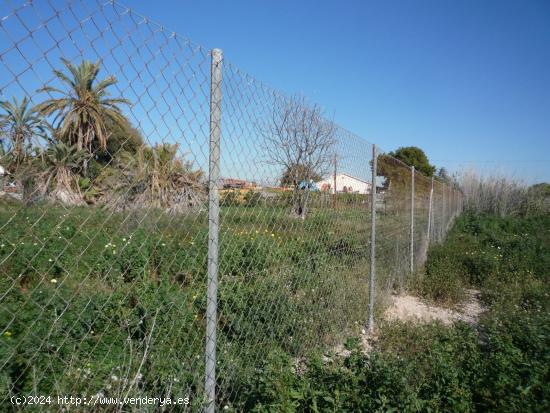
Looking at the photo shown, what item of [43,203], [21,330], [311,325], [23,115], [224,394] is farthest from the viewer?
[311,325]

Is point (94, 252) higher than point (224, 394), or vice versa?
point (94, 252)

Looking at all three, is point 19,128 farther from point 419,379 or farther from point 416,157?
point 416,157

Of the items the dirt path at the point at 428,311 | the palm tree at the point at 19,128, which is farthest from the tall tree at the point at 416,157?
the palm tree at the point at 19,128

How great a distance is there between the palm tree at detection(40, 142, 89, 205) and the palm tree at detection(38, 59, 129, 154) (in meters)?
0.03

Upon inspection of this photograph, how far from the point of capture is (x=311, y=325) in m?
3.71

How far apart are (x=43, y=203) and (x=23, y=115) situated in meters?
0.30

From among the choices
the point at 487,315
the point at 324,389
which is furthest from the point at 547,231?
the point at 324,389

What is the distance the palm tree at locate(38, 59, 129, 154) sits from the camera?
1.26m

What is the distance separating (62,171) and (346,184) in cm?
333

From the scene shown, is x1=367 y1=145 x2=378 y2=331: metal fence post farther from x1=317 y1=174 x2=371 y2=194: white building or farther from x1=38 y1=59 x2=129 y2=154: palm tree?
x1=38 y1=59 x2=129 y2=154: palm tree

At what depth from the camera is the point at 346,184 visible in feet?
13.9

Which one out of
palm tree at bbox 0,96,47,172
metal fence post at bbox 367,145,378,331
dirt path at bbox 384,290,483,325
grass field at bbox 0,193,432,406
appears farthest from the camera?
dirt path at bbox 384,290,483,325

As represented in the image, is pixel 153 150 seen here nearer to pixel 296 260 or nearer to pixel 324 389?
pixel 324 389

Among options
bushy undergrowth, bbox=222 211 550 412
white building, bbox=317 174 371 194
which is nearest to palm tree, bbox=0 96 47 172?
bushy undergrowth, bbox=222 211 550 412
